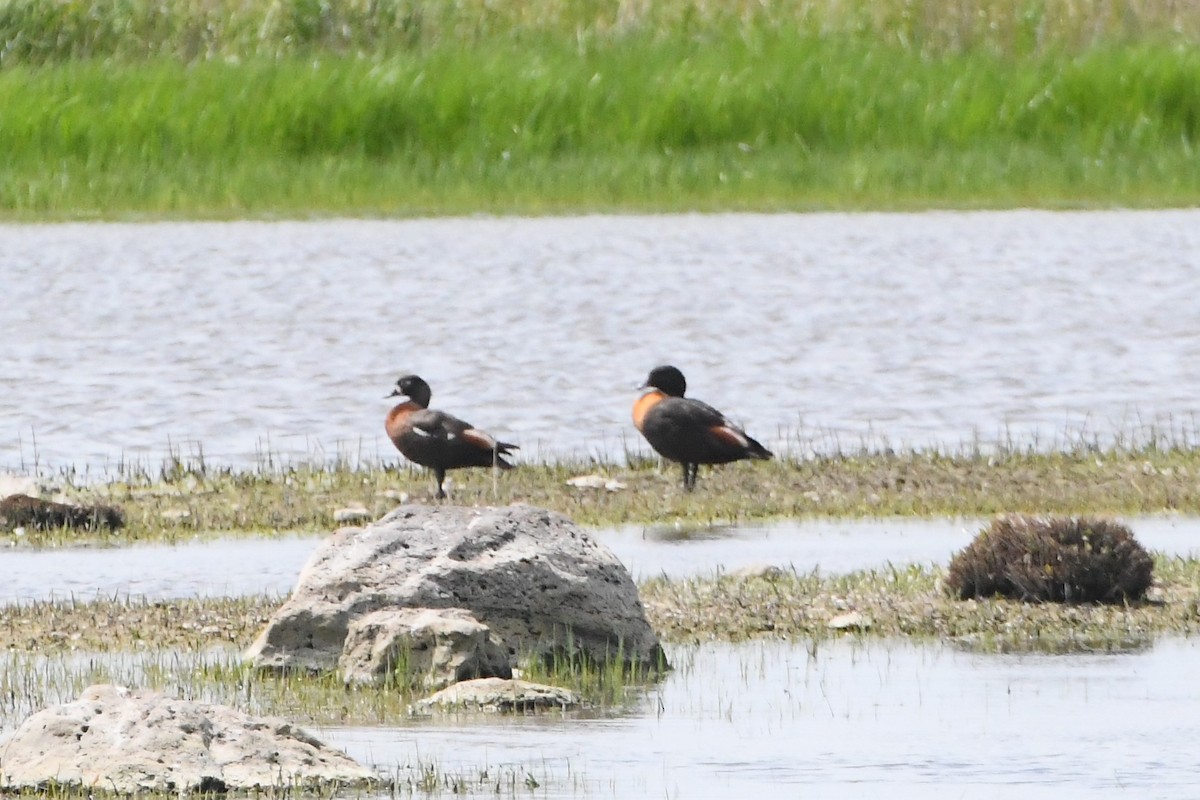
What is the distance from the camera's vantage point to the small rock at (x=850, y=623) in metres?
13.0

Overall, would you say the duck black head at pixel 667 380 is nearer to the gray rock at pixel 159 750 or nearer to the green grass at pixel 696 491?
the green grass at pixel 696 491

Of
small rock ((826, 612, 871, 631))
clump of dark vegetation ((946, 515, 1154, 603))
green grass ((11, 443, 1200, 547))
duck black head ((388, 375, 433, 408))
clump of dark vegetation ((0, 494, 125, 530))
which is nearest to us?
small rock ((826, 612, 871, 631))

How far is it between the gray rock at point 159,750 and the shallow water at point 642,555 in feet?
14.9

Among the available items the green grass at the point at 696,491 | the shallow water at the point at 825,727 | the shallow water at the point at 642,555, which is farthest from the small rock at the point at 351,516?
the shallow water at the point at 825,727

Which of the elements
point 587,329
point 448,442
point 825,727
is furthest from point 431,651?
point 587,329

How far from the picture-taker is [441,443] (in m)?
18.3

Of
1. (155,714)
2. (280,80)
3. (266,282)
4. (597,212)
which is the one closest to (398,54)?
(280,80)

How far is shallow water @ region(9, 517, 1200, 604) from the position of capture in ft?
48.7

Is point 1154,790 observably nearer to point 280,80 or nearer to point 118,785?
point 118,785

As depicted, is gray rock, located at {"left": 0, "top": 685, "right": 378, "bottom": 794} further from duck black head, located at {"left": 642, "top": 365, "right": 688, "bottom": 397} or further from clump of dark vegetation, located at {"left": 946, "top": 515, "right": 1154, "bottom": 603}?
duck black head, located at {"left": 642, "top": 365, "right": 688, "bottom": 397}

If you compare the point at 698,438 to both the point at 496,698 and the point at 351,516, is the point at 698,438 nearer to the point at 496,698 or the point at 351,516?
the point at 351,516

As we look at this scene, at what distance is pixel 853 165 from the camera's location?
3606 cm

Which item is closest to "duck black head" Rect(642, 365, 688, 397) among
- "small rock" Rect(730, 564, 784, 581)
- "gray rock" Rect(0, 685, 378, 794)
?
"small rock" Rect(730, 564, 784, 581)

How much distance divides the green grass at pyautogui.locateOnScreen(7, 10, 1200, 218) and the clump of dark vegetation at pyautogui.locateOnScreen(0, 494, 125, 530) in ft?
60.1
